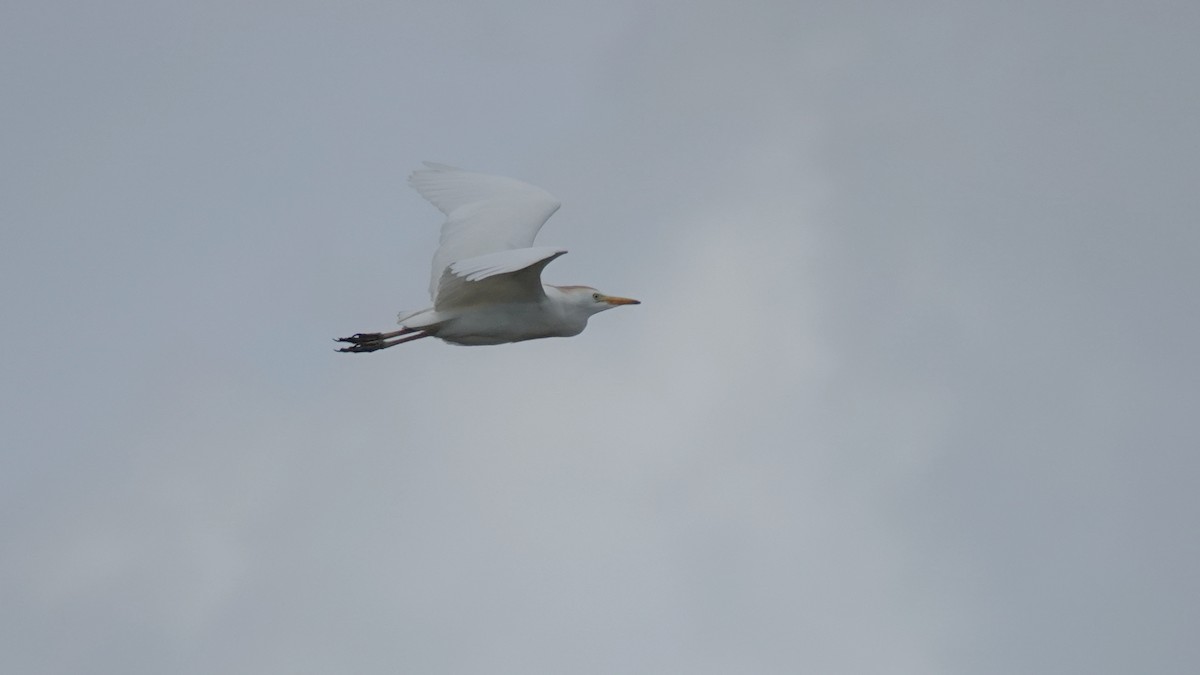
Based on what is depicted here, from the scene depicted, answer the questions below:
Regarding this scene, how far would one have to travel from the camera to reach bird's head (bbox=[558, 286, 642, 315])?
20469mm

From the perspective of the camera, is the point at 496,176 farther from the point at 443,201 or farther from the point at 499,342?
the point at 499,342

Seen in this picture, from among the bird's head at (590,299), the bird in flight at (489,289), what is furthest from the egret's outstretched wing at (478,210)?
the bird's head at (590,299)

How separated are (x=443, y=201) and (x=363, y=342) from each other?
89.4 inches

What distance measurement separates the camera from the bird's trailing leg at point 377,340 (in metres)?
19.9

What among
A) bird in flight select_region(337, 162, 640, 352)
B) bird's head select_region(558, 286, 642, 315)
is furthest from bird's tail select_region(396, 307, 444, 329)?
bird's head select_region(558, 286, 642, 315)

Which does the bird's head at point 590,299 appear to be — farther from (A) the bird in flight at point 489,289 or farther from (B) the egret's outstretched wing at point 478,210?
(B) the egret's outstretched wing at point 478,210

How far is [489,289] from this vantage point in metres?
19.1

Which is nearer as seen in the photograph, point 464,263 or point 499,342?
point 464,263

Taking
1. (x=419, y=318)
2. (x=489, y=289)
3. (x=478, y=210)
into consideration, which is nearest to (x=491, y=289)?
(x=489, y=289)

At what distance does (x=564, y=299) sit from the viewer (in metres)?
20.2

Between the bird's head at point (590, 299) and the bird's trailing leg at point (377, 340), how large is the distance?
188cm

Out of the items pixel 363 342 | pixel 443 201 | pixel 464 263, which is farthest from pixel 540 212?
pixel 464 263

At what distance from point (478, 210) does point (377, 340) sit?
2131 mm

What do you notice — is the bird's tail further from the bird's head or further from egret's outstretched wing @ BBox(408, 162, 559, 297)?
the bird's head
